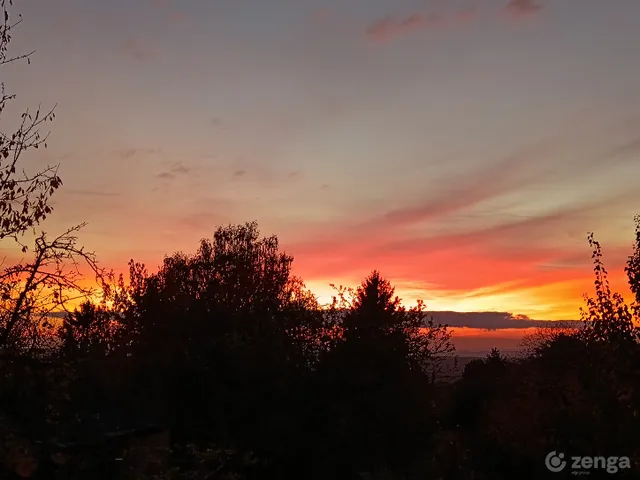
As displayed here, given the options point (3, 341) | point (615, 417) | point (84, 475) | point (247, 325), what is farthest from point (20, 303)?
point (247, 325)

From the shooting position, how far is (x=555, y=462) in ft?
85.1

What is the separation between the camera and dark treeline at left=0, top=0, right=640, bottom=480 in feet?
26.5

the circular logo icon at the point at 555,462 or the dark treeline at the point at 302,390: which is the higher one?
the dark treeline at the point at 302,390

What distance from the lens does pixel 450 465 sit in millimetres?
37438

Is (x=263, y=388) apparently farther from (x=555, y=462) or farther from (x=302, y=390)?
(x=555, y=462)

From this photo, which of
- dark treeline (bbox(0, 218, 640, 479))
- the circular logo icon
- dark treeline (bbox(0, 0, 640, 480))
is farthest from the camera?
the circular logo icon

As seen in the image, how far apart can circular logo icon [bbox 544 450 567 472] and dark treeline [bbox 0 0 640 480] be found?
319 millimetres

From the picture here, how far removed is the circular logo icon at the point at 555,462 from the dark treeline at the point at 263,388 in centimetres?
32

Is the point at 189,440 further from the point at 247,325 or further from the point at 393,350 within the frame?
the point at 393,350

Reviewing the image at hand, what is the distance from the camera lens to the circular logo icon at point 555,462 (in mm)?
25469

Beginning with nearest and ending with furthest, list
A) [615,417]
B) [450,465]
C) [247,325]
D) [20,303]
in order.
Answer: [20,303], [615,417], [247,325], [450,465]

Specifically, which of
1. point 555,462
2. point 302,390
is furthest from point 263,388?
point 555,462

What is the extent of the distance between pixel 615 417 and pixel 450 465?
69.2 feet

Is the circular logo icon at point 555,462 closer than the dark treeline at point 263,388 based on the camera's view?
No
